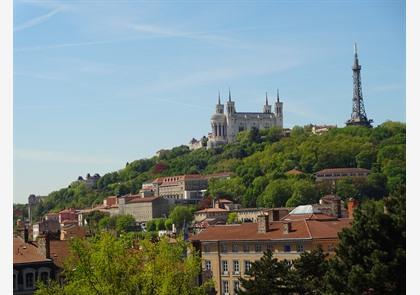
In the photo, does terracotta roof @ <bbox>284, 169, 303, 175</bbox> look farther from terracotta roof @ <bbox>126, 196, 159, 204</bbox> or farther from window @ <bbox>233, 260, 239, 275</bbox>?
window @ <bbox>233, 260, 239, 275</bbox>

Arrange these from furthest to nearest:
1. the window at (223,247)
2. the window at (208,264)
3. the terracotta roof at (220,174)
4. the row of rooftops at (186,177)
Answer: the row of rooftops at (186,177) → the terracotta roof at (220,174) → the window at (208,264) → the window at (223,247)

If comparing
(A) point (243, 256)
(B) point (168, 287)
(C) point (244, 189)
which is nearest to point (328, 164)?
(C) point (244, 189)

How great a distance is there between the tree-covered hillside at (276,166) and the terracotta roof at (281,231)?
2364 centimetres

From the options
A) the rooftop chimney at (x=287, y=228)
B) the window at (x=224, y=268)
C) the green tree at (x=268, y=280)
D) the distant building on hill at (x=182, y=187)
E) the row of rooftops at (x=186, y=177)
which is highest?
the row of rooftops at (x=186, y=177)

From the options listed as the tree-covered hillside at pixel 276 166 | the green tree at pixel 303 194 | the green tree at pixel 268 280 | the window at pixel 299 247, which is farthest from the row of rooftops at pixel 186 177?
the green tree at pixel 268 280

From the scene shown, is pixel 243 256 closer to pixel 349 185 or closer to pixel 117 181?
pixel 349 185

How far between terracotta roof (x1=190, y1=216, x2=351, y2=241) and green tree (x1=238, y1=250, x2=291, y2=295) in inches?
164

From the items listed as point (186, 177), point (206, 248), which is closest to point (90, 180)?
point (186, 177)

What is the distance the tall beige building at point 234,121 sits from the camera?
9000cm

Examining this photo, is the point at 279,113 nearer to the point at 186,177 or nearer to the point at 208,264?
the point at 186,177

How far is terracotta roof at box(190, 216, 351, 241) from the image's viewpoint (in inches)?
672

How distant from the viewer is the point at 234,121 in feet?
303

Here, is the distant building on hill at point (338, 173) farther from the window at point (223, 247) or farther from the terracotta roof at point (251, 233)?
the window at point (223, 247)
